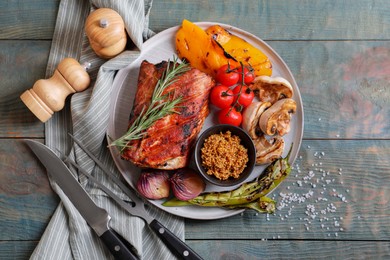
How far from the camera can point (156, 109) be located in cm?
225

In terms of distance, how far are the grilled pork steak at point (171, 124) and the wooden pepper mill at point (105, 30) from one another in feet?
0.67

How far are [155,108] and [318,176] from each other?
3.23 ft

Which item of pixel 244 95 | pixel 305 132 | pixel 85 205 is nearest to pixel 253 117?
pixel 244 95

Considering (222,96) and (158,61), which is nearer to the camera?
(222,96)

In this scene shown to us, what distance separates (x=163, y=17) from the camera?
8.29 feet

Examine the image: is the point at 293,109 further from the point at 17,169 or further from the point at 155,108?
the point at 17,169

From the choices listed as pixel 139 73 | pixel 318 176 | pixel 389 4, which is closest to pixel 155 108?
pixel 139 73

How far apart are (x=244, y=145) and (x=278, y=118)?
0.23m

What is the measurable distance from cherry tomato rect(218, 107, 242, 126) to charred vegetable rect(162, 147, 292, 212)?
299 millimetres

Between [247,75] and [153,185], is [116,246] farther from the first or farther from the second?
[247,75]

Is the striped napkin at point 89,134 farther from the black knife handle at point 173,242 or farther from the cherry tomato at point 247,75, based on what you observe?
the cherry tomato at point 247,75

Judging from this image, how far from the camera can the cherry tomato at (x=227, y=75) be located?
2270 millimetres

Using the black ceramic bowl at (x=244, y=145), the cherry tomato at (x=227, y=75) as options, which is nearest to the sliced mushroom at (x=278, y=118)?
the black ceramic bowl at (x=244, y=145)

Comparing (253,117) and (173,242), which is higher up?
(253,117)
